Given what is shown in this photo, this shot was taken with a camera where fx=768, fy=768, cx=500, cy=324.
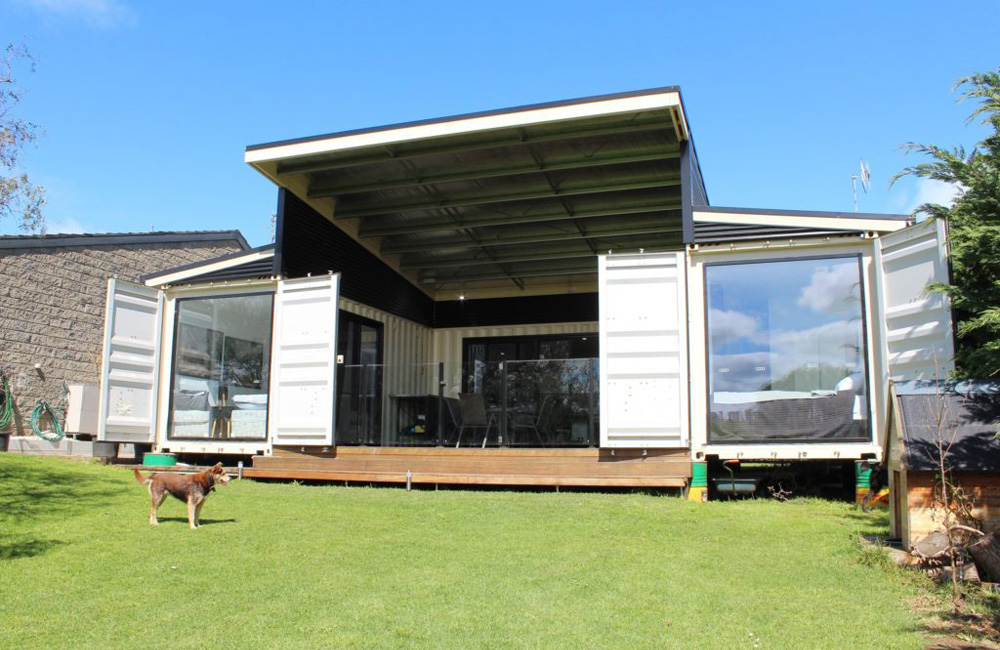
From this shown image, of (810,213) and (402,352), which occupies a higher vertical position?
(810,213)

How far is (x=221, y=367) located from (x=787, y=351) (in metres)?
7.95

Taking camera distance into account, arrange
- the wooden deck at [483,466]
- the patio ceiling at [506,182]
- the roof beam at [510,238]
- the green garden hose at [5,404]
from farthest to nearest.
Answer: the green garden hose at [5,404]
the roof beam at [510,238]
the patio ceiling at [506,182]
the wooden deck at [483,466]

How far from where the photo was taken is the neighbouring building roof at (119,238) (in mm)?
14281

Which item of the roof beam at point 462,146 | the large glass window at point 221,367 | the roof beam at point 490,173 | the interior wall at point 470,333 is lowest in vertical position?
the large glass window at point 221,367

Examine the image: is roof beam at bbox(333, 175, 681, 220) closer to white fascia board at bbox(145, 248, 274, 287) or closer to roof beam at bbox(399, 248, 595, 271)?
white fascia board at bbox(145, 248, 274, 287)

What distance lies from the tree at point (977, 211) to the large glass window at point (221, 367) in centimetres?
847

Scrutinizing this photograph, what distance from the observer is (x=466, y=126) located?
31.2 ft

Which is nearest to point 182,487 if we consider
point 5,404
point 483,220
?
point 483,220

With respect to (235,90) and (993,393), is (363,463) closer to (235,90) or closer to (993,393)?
(993,393)

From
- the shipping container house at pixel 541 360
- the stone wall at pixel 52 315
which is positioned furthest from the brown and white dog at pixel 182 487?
the stone wall at pixel 52 315

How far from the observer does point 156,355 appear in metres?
11.7

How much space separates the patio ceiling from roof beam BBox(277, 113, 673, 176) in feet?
0.05

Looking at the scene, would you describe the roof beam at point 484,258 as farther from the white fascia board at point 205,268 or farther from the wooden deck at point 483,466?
the wooden deck at point 483,466

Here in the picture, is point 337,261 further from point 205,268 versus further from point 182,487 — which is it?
point 182,487
